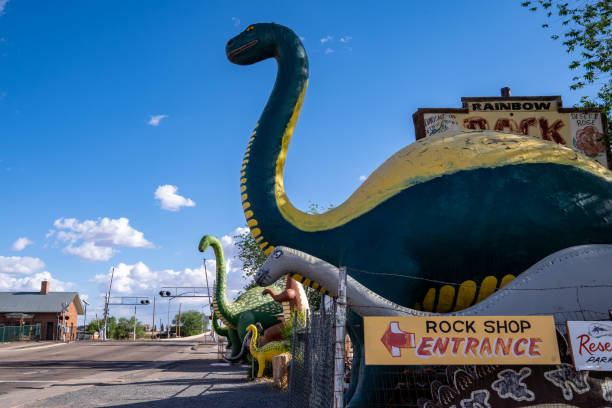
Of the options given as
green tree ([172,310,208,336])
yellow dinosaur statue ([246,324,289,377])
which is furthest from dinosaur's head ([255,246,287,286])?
green tree ([172,310,208,336])

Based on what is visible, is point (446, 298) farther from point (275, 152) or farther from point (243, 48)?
point (243, 48)

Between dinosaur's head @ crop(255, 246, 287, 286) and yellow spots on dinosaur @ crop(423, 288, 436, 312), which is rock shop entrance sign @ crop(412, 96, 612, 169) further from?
dinosaur's head @ crop(255, 246, 287, 286)

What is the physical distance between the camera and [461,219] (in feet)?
17.7

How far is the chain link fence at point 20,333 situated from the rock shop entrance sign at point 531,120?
45.2m

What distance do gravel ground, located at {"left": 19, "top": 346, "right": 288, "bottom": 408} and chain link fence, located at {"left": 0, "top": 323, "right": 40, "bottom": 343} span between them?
37039 mm

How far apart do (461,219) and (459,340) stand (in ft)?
5.89

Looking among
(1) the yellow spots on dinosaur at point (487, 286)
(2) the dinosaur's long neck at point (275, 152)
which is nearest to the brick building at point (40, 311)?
(2) the dinosaur's long neck at point (275, 152)

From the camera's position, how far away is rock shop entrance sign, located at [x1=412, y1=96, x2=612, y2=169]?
10.1 meters

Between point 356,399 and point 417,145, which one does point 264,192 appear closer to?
point 417,145

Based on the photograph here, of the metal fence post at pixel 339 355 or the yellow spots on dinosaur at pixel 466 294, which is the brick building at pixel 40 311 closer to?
the yellow spots on dinosaur at pixel 466 294

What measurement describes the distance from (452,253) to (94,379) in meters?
11.6

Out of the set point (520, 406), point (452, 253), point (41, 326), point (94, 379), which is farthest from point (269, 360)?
point (41, 326)

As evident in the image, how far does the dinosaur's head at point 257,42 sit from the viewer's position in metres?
7.36

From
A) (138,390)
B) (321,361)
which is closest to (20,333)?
(138,390)
